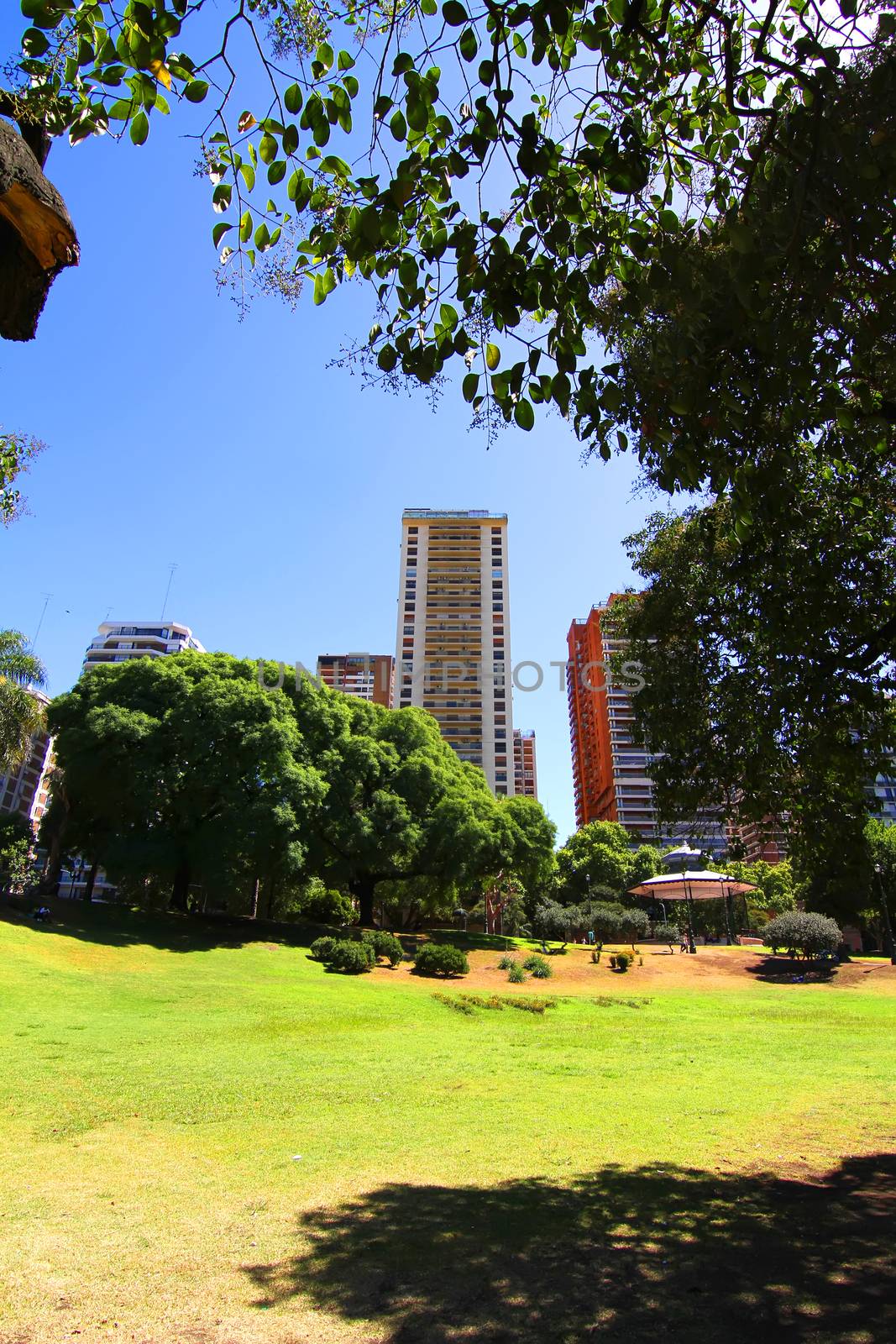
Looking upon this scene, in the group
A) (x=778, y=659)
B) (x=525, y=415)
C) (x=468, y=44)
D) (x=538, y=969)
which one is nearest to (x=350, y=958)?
(x=538, y=969)

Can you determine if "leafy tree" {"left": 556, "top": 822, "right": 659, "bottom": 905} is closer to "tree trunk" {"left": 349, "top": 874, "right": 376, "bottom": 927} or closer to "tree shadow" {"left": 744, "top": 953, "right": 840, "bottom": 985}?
"tree trunk" {"left": 349, "top": 874, "right": 376, "bottom": 927}

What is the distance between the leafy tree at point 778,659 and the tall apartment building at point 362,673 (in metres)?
93.3

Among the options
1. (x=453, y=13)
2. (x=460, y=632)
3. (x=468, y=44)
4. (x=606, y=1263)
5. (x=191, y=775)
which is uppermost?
(x=460, y=632)

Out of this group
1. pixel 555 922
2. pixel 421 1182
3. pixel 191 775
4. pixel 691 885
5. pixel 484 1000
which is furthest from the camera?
pixel 555 922

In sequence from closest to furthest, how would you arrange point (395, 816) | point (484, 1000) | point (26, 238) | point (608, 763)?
point (26, 238), point (484, 1000), point (395, 816), point (608, 763)

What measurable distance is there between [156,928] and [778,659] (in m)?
23.4

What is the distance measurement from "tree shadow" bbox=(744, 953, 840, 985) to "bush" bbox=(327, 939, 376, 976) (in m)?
13.9

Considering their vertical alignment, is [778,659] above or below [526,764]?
below

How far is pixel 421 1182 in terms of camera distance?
16.9 ft

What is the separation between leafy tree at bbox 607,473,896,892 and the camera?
6480mm

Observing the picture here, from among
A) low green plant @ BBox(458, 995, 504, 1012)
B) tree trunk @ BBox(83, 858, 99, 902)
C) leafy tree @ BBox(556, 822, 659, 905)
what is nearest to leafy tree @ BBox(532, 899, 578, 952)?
low green plant @ BBox(458, 995, 504, 1012)

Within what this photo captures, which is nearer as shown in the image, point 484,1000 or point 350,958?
point 484,1000

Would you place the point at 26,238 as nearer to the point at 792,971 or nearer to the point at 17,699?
the point at 17,699

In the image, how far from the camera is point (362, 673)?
409 ft
